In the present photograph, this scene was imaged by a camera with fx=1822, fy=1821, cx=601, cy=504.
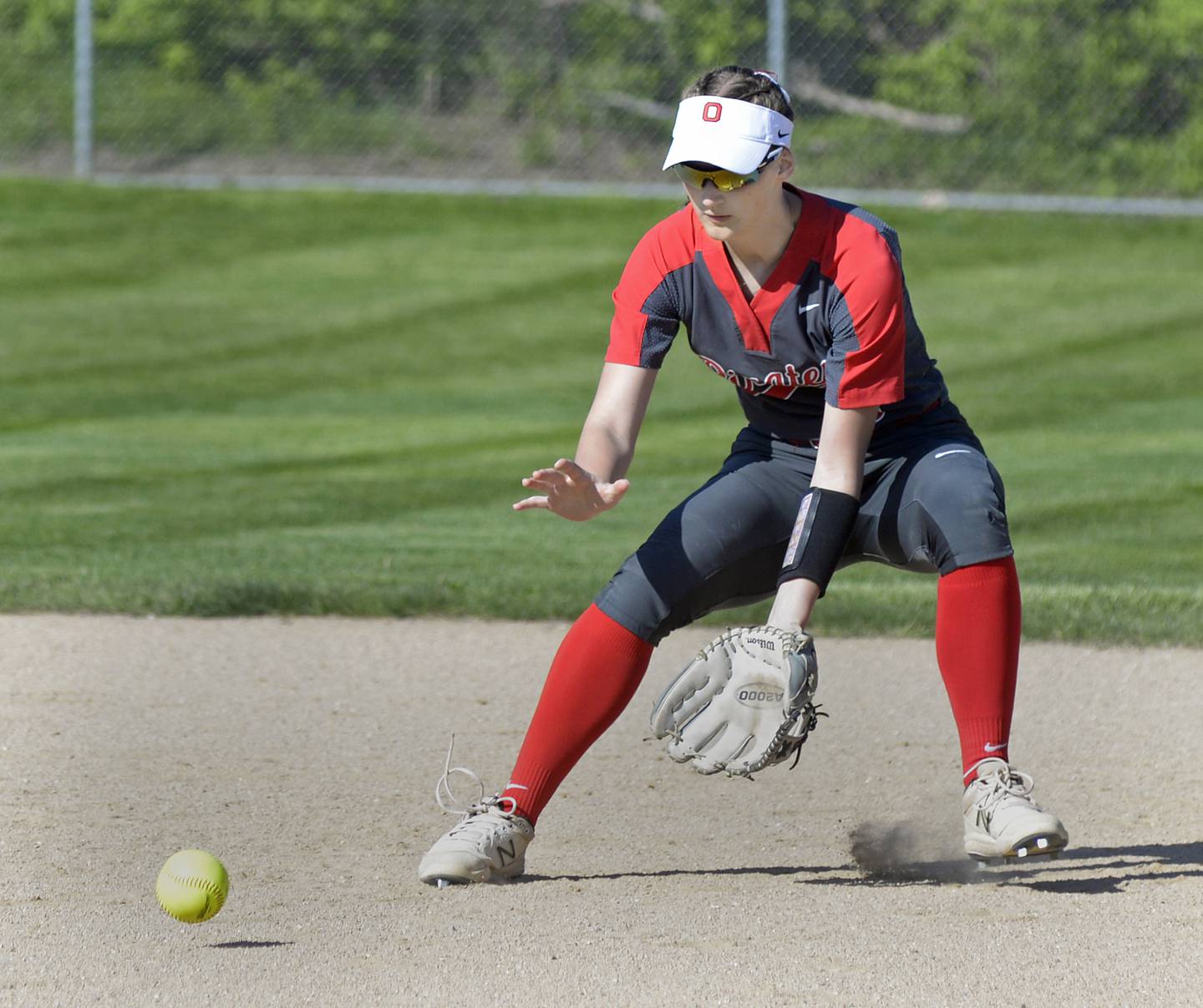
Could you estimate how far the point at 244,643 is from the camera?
617 centimetres

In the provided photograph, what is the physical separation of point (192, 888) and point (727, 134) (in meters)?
1.77

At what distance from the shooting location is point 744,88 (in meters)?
3.66

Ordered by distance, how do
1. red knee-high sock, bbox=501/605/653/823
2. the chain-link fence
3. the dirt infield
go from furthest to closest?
1. the chain-link fence
2. red knee-high sock, bbox=501/605/653/823
3. the dirt infield

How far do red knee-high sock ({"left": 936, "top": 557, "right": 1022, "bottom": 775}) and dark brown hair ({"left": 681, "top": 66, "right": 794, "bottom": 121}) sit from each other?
102cm

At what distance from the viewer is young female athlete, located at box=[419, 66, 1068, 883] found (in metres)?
3.66

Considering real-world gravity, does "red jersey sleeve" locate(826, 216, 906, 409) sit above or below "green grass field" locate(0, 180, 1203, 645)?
above

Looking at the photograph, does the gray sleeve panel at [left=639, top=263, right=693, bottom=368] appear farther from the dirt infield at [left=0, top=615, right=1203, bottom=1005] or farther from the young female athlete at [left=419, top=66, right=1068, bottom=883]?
the dirt infield at [left=0, top=615, right=1203, bottom=1005]

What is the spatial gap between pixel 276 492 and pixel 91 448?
1669mm

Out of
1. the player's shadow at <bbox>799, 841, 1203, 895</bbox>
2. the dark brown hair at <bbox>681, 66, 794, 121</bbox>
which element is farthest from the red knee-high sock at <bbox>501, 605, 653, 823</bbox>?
the dark brown hair at <bbox>681, 66, 794, 121</bbox>

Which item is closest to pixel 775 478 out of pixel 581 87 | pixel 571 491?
pixel 571 491

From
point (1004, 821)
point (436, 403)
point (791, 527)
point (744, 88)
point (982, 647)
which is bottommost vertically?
point (436, 403)

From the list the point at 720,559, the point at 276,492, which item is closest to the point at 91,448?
the point at 276,492

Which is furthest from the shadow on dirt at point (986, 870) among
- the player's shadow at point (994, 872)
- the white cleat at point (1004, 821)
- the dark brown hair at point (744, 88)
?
the dark brown hair at point (744, 88)

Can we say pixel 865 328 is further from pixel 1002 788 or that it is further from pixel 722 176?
pixel 1002 788
